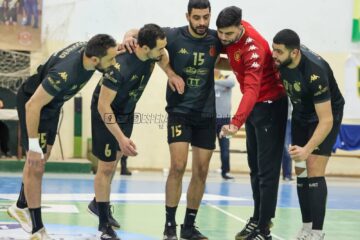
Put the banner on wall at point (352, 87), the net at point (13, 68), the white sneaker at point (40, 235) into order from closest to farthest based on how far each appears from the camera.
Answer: the white sneaker at point (40, 235) < the net at point (13, 68) < the banner on wall at point (352, 87)

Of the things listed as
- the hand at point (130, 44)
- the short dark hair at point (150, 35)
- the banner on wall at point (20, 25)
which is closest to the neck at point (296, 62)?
the short dark hair at point (150, 35)

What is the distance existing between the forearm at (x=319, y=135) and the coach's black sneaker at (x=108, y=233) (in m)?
1.89

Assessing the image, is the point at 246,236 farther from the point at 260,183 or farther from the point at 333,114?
the point at 333,114

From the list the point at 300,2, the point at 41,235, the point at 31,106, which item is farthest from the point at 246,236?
the point at 300,2

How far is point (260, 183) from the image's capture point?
6.45 meters

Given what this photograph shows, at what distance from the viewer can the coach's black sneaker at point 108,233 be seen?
6.35 metres

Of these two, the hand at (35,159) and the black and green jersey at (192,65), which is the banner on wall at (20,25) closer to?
the black and green jersey at (192,65)

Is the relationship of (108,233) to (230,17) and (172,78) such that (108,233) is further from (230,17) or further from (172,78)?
(230,17)

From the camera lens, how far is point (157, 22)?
1513cm

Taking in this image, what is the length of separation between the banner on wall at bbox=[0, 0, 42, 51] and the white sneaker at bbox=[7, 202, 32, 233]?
776cm

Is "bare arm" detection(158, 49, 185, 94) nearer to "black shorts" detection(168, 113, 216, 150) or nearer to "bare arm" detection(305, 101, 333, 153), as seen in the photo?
"black shorts" detection(168, 113, 216, 150)

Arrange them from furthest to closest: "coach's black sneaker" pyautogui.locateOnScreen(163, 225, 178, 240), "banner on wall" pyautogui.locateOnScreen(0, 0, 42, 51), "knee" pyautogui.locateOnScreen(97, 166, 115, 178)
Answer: "banner on wall" pyautogui.locateOnScreen(0, 0, 42, 51) → "knee" pyautogui.locateOnScreen(97, 166, 115, 178) → "coach's black sneaker" pyautogui.locateOnScreen(163, 225, 178, 240)

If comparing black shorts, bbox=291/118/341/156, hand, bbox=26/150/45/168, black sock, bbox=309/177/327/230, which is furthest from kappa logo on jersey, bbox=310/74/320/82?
hand, bbox=26/150/45/168

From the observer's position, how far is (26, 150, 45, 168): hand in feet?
19.1
